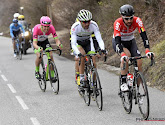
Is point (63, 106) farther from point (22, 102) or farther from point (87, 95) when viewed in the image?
point (22, 102)

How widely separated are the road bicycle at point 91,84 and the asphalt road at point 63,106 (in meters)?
0.19

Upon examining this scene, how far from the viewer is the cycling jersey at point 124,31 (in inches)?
277

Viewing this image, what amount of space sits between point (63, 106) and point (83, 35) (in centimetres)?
172

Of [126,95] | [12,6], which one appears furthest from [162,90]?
[12,6]

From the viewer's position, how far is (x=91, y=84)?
25.9ft

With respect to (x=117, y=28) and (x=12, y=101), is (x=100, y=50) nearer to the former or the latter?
(x=117, y=28)

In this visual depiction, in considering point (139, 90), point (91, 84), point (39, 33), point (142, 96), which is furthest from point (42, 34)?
point (142, 96)

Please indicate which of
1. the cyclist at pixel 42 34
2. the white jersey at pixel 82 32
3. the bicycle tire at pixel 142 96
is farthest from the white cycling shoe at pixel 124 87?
the cyclist at pixel 42 34

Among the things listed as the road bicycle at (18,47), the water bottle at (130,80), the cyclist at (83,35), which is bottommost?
the water bottle at (130,80)

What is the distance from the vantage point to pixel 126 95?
7348 millimetres

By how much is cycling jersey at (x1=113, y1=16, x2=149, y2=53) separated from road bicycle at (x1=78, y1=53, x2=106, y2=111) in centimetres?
85

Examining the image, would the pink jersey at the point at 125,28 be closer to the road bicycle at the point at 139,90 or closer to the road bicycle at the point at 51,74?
the road bicycle at the point at 139,90

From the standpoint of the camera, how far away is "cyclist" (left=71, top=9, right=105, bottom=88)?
800 centimetres

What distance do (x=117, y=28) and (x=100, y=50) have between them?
0.80 meters
